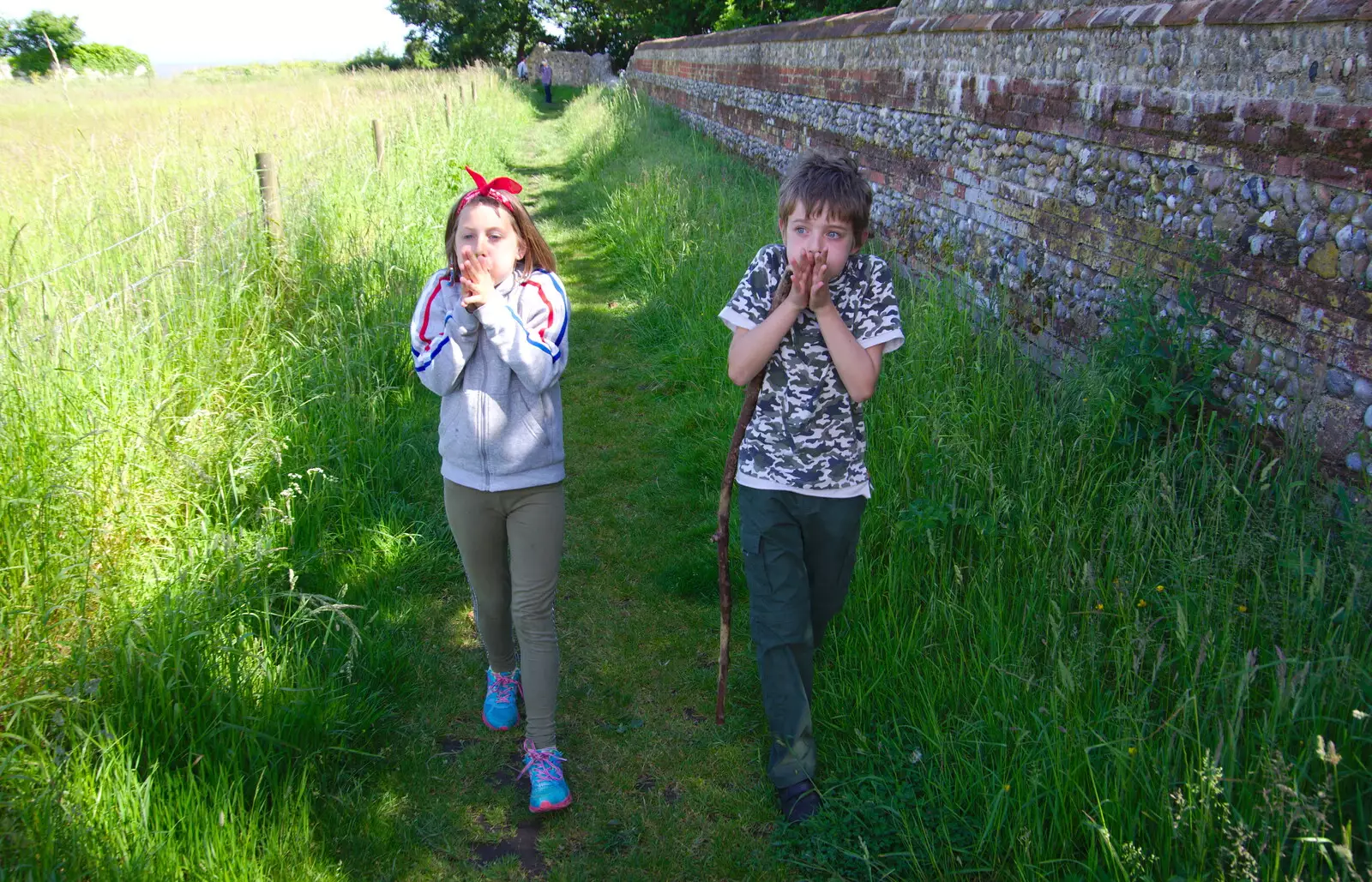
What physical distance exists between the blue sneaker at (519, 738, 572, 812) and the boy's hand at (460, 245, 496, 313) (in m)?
1.37

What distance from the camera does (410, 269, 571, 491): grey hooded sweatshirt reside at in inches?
106

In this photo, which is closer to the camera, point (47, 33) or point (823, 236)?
point (823, 236)

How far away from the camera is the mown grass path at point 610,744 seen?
2.64 metres

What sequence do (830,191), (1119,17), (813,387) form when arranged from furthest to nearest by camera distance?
Result: (1119,17), (813,387), (830,191)

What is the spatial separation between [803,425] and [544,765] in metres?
1.33

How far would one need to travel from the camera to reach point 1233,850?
1970 mm

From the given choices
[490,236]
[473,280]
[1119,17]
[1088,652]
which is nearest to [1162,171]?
[1119,17]

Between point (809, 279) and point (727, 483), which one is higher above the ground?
point (809, 279)

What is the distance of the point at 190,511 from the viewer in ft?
11.0

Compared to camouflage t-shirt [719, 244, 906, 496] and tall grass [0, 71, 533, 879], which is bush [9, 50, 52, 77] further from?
camouflage t-shirt [719, 244, 906, 496]

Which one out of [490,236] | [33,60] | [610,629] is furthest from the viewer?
[33,60]

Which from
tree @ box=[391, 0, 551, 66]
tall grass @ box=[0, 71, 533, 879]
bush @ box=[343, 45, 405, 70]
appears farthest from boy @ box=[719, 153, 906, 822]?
bush @ box=[343, 45, 405, 70]

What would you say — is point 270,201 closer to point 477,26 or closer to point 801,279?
point 801,279

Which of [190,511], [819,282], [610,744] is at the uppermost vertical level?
[819,282]
